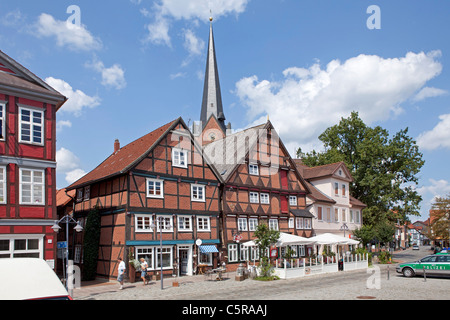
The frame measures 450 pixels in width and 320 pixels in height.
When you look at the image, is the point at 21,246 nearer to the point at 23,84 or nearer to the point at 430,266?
the point at 23,84

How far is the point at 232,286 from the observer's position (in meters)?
22.1

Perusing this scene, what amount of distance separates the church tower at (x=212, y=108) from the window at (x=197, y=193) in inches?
1134

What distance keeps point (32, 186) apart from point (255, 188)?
59.1 feet

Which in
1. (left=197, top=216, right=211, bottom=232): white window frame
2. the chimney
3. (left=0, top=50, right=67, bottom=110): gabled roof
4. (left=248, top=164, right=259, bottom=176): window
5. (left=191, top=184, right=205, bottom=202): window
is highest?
(left=0, top=50, right=67, bottom=110): gabled roof

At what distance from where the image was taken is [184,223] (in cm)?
2802

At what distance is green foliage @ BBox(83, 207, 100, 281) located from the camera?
25.8 meters

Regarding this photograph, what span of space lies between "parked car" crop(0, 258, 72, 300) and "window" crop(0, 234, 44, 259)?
1276 cm

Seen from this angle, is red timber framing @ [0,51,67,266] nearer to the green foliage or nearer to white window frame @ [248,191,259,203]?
the green foliage

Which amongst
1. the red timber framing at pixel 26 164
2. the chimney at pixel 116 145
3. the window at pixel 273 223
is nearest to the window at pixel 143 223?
the red timber framing at pixel 26 164

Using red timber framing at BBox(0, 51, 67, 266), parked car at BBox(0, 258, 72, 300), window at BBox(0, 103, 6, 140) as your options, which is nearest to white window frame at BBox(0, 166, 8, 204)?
red timber framing at BBox(0, 51, 67, 266)

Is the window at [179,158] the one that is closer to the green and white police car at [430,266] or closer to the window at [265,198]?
the window at [265,198]

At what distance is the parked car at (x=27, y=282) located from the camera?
7.26 m
